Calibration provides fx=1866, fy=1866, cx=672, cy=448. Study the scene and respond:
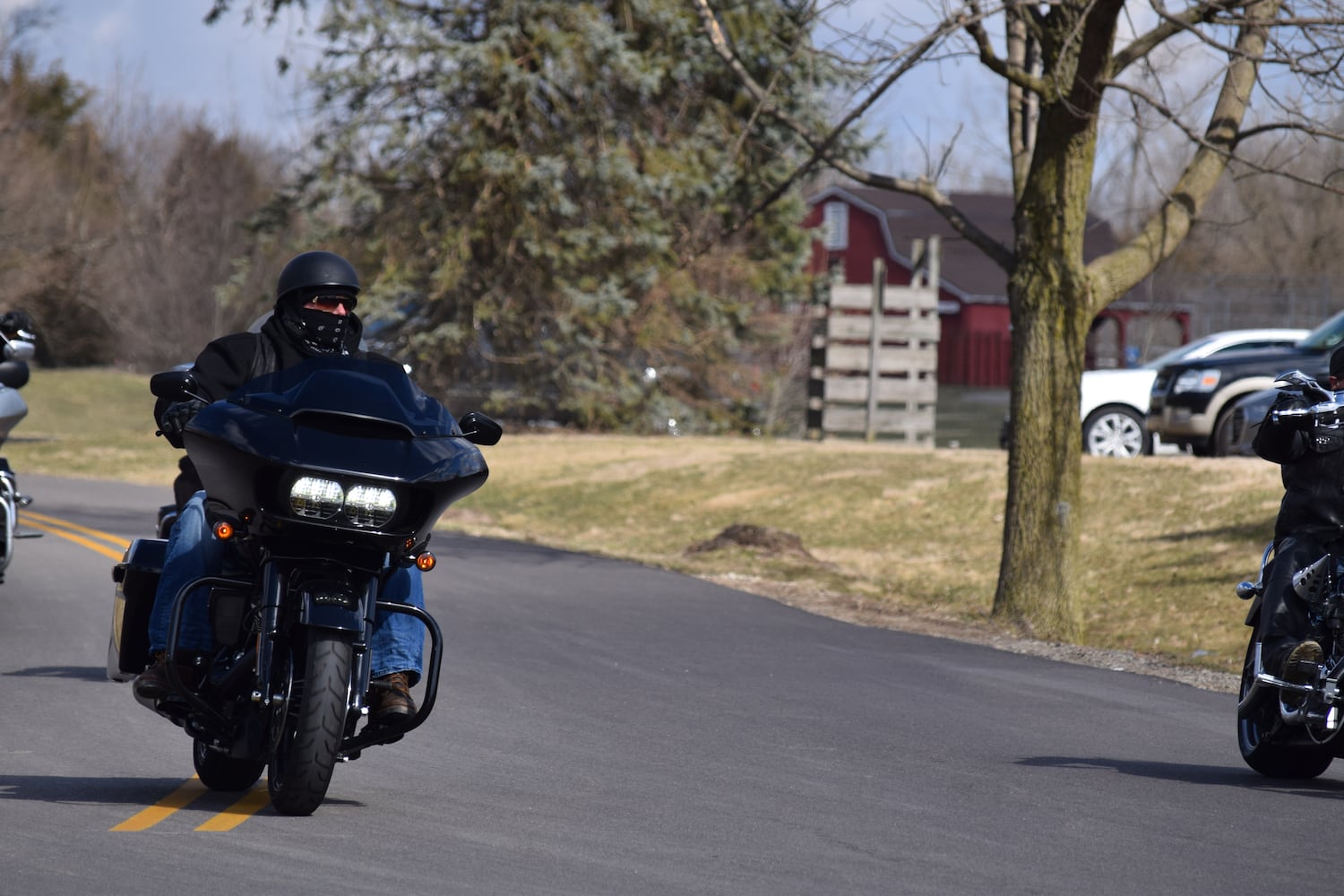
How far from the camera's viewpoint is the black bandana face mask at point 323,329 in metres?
7.10

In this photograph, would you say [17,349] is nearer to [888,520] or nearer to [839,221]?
[888,520]

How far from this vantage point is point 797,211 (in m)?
38.0

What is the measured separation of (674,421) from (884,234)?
1393 inches

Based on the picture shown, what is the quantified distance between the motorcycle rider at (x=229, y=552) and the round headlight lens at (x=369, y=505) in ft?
1.80

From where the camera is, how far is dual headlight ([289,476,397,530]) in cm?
614

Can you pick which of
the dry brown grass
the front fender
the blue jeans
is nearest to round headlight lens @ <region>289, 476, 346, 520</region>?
the front fender

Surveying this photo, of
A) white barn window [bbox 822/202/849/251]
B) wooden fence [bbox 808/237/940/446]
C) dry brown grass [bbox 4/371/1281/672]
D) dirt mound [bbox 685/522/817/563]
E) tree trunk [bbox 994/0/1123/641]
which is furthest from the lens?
white barn window [bbox 822/202/849/251]

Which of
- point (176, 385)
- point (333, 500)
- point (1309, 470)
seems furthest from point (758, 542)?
point (333, 500)

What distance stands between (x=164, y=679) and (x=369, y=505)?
1.10 m

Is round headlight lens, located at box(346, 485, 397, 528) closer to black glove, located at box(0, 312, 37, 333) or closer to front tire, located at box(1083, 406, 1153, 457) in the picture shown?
black glove, located at box(0, 312, 37, 333)

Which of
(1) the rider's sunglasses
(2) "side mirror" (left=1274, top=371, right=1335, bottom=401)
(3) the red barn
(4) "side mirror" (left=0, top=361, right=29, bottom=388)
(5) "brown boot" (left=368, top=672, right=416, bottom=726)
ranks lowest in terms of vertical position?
(5) "brown boot" (left=368, top=672, right=416, bottom=726)

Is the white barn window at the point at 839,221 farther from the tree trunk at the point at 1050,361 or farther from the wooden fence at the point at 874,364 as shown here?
the tree trunk at the point at 1050,361

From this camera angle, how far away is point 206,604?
6.62 m

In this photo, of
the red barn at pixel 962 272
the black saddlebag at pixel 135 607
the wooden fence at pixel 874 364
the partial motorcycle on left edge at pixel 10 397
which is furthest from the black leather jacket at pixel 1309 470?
the red barn at pixel 962 272
